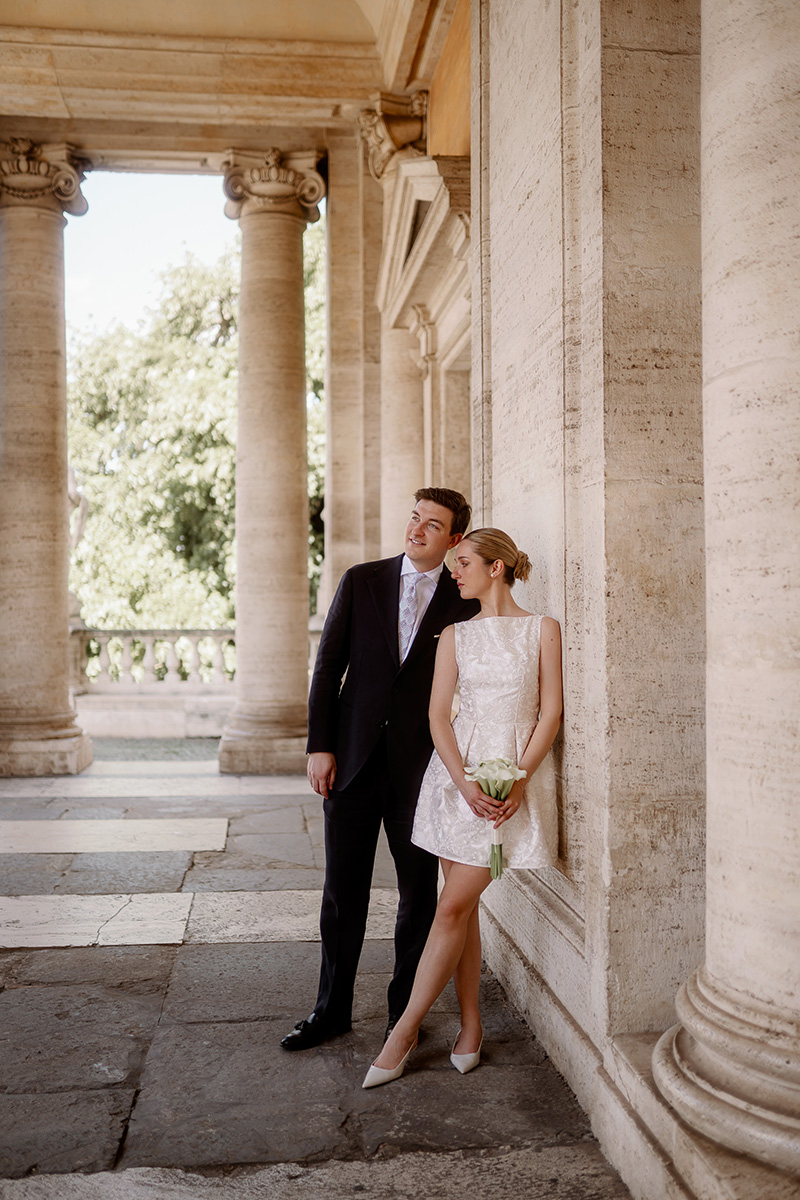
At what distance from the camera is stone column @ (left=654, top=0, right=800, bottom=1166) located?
2.49 meters

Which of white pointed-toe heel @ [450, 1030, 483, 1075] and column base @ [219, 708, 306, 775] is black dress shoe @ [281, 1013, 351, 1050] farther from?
column base @ [219, 708, 306, 775]

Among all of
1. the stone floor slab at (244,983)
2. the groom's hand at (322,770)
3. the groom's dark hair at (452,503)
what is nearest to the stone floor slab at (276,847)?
the stone floor slab at (244,983)

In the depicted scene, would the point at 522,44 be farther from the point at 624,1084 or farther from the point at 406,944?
the point at 624,1084

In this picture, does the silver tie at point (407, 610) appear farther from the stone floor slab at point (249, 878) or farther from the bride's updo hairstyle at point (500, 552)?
the stone floor slab at point (249, 878)

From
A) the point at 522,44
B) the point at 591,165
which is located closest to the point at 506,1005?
the point at 591,165

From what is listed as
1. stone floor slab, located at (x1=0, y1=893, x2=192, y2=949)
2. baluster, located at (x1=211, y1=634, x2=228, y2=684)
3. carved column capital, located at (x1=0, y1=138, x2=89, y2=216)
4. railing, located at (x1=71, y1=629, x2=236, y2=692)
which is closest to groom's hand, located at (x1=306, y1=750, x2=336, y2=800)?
stone floor slab, located at (x1=0, y1=893, x2=192, y2=949)

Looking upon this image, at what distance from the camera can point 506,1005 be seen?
426 centimetres

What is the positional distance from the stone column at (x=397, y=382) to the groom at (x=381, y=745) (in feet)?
18.3

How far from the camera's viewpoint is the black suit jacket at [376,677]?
385cm

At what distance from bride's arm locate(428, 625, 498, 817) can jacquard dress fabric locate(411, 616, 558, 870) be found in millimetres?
31

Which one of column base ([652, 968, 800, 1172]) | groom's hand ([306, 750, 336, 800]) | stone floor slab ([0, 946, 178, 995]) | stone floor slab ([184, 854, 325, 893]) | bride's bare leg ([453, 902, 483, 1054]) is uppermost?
groom's hand ([306, 750, 336, 800])

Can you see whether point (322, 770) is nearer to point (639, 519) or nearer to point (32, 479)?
point (639, 519)

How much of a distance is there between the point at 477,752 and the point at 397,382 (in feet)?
22.8

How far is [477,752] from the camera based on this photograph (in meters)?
3.49
